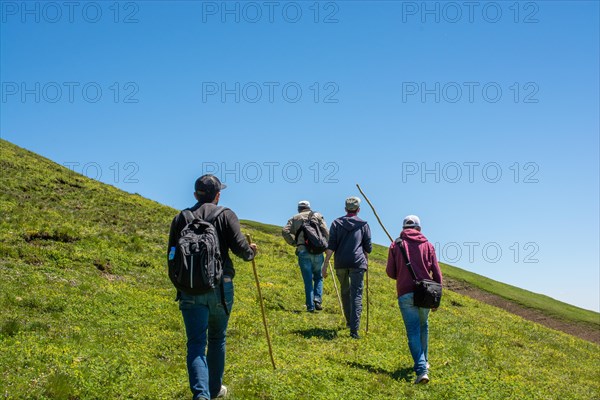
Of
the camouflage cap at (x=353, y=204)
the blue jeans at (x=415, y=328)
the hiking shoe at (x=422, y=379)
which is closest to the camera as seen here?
the hiking shoe at (x=422, y=379)

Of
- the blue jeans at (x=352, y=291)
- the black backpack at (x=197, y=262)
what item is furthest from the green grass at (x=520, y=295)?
the black backpack at (x=197, y=262)

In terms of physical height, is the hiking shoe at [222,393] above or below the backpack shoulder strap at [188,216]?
below

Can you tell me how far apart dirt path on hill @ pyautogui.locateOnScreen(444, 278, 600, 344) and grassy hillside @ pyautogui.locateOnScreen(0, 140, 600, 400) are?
17.6m

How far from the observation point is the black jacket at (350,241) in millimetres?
14164

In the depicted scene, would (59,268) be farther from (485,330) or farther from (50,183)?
(50,183)

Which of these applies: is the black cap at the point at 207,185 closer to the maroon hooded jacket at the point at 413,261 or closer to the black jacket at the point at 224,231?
the black jacket at the point at 224,231

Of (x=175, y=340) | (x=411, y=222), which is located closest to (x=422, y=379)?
(x=411, y=222)

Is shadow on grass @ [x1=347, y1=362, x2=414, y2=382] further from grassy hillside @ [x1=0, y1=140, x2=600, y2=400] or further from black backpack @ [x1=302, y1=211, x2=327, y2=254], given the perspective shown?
black backpack @ [x1=302, y1=211, x2=327, y2=254]

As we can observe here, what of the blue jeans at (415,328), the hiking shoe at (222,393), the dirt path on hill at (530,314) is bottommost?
the dirt path on hill at (530,314)

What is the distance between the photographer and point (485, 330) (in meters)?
19.9

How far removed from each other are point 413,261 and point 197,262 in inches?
208

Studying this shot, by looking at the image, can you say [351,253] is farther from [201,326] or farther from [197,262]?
[197,262]

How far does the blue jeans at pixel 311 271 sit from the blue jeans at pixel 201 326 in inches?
333

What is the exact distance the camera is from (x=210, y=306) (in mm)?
8180
